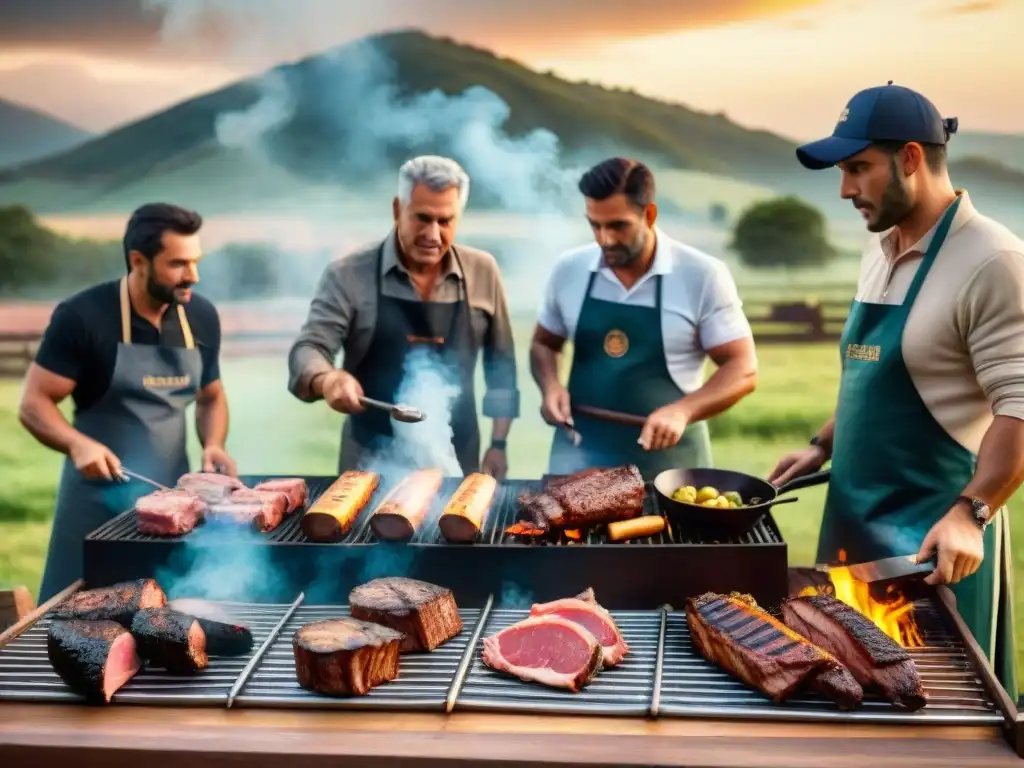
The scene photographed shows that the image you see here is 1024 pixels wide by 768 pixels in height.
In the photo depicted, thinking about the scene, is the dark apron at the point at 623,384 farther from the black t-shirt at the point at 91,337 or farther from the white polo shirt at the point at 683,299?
the black t-shirt at the point at 91,337

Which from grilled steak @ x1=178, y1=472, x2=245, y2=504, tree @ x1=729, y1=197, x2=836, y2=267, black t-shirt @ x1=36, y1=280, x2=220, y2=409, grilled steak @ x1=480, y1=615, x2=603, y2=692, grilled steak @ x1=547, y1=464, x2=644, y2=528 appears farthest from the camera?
tree @ x1=729, y1=197, x2=836, y2=267

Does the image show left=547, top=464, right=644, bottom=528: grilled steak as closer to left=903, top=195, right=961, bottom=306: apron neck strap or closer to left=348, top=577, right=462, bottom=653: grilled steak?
left=348, top=577, right=462, bottom=653: grilled steak

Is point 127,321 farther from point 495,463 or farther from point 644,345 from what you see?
point 644,345

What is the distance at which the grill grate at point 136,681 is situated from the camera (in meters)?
2.91

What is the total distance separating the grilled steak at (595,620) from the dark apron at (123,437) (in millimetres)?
2905

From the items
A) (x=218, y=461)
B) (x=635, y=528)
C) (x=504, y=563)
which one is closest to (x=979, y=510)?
(x=635, y=528)

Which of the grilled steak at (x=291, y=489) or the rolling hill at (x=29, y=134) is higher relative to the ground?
the rolling hill at (x=29, y=134)

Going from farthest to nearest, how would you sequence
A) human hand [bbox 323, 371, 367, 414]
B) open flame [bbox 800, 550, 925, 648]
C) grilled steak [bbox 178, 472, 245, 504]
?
human hand [bbox 323, 371, 367, 414], grilled steak [bbox 178, 472, 245, 504], open flame [bbox 800, 550, 925, 648]

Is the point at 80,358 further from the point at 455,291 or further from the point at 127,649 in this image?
the point at 127,649

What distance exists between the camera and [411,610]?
3.19m

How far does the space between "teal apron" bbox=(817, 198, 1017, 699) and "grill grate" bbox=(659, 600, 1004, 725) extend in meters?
0.70

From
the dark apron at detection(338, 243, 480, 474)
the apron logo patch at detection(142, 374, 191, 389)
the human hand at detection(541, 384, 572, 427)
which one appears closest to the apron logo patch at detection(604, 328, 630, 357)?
the human hand at detection(541, 384, 572, 427)

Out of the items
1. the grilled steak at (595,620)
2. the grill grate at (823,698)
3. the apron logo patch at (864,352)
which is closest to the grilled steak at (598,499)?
the grilled steak at (595,620)

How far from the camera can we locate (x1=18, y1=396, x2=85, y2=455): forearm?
16.4ft
